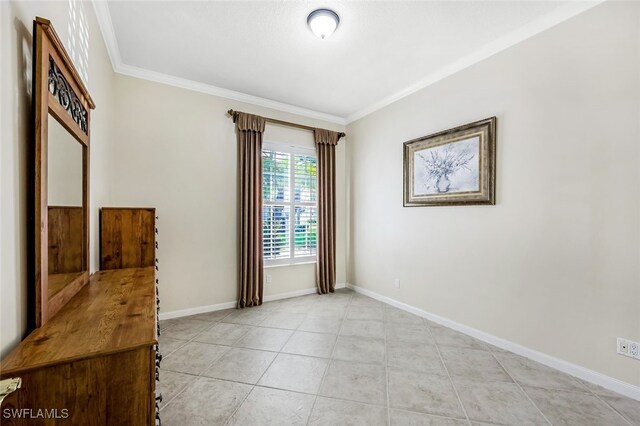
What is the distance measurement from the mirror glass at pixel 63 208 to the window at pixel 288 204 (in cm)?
235

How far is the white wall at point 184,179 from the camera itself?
3.07 metres

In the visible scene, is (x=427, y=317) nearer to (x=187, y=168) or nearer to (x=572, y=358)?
(x=572, y=358)

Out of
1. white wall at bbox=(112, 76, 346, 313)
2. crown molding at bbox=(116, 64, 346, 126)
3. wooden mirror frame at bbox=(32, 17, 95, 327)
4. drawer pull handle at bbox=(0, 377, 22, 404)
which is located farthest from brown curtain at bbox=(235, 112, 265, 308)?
drawer pull handle at bbox=(0, 377, 22, 404)

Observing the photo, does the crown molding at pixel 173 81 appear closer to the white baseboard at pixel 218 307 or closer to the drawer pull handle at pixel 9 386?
the drawer pull handle at pixel 9 386

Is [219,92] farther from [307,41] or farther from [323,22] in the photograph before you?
[323,22]

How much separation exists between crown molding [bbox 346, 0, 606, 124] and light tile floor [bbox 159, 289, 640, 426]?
278 cm

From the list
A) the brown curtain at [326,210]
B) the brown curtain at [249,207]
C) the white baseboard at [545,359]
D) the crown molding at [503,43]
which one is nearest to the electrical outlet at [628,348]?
the white baseboard at [545,359]

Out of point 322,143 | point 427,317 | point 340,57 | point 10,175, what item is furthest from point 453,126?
point 10,175

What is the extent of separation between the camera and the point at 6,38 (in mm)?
931

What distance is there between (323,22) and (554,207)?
2.39 meters

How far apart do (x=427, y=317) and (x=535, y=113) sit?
92.3 inches

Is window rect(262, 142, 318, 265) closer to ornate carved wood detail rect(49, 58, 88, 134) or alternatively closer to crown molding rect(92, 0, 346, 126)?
crown molding rect(92, 0, 346, 126)

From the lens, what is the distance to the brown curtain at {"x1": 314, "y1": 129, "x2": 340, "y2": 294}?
4.28 m

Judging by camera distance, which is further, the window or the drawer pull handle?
the window
